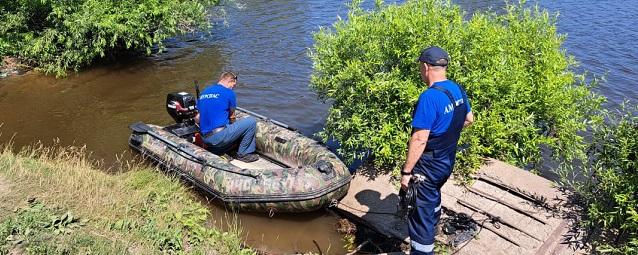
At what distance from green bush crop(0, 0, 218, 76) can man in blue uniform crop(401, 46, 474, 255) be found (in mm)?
8748

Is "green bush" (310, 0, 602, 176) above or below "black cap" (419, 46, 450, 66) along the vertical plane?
below

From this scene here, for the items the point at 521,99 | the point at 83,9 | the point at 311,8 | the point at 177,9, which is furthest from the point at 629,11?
the point at 83,9

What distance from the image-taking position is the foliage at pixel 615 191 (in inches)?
186

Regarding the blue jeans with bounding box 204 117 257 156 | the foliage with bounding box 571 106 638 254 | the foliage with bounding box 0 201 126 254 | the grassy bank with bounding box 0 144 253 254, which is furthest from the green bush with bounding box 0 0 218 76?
the foliage with bounding box 571 106 638 254

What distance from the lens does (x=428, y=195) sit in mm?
4547

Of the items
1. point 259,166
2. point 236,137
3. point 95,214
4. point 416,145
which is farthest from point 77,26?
point 416,145

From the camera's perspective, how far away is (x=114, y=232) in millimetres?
5074

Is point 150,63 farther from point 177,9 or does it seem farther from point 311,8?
point 311,8

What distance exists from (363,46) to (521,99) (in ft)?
6.89

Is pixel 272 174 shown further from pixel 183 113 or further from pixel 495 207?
pixel 495 207

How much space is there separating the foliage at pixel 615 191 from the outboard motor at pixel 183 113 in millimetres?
5644

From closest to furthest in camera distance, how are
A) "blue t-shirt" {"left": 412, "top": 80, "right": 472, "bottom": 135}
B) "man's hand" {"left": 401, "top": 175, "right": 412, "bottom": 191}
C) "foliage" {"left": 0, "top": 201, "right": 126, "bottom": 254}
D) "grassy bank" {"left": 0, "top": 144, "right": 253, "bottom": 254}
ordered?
"blue t-shirt" {"left": 412, "top": 80, "right": 472, "bottom": 135}
"man's hand" {"left": 401, "top": 175, "right": 412, "bottom": 191}
"foliage" {"left": 0, "top": 201, "right": 126, "bottom": 254}
"grassy bank" {"left": 0, "top": 144, "right": 253, "bottom": 254}

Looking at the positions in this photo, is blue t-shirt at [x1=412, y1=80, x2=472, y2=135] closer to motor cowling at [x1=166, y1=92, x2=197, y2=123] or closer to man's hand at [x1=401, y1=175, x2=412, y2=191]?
man's hand at [x1=401, y1=175, x2=412, y2=191]

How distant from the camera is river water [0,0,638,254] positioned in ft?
22.7
